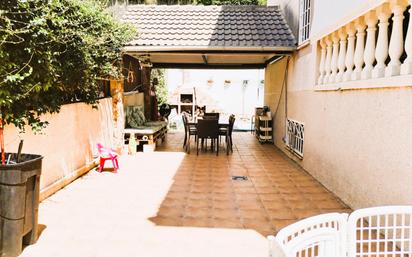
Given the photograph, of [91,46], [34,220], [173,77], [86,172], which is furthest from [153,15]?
[173,77]

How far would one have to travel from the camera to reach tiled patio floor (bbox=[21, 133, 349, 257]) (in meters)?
3.95

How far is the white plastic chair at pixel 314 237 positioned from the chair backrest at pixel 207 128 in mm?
7495

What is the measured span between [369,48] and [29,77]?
4.62 meters

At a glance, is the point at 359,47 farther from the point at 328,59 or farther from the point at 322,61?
the point at 322,61

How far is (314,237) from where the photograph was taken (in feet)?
6.39

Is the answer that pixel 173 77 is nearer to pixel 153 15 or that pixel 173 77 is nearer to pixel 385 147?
Answer: pixel 153 15

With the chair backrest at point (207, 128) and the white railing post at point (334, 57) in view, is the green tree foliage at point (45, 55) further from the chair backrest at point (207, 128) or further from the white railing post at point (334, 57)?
the white railing post at point (334, 57)

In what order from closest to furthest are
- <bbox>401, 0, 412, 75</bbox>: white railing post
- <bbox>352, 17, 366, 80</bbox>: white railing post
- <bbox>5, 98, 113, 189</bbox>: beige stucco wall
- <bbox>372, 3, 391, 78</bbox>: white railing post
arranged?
<bbox>401, 0, 412, 75</bbox>: white railing post
<bbox>372, 3, 391, 78</bbox>: white railing post
<bbox>5, 98, 113, 189</bbox>: beige stucco wall
<bbox>352, 17, 366, 80</bbox>: white railing post

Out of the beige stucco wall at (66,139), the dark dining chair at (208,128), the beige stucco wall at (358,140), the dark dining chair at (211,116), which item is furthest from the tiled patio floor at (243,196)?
the beige stucco wall at (66,139)

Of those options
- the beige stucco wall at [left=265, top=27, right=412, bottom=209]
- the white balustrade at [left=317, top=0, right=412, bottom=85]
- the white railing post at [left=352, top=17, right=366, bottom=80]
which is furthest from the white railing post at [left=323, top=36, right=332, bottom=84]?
the white railing post at [left=352, top=17, right=366, bottom=80]

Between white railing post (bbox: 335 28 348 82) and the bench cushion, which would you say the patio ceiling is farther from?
white railing post (bbox: 335 28 348 82)

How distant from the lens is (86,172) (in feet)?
24.4

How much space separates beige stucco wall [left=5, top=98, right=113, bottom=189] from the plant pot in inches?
52.1

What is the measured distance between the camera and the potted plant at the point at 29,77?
11.5ft
